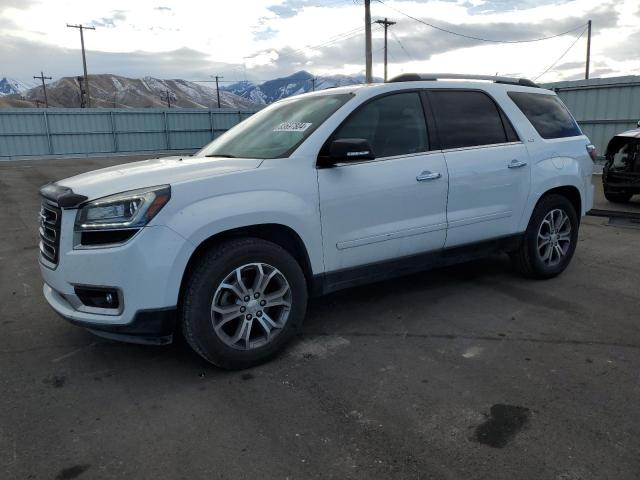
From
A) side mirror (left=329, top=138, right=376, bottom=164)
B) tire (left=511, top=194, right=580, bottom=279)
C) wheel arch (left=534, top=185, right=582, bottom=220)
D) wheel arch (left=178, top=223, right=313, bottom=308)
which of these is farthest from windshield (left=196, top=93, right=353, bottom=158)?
wheel arch (left=534, top=185, right=582, bottom=220)

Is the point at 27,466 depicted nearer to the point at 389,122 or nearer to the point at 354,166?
the point at 354,166

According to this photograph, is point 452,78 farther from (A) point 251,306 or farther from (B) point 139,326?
(B) point 139,326

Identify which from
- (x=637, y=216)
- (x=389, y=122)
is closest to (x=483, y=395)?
(x=389, y=122)

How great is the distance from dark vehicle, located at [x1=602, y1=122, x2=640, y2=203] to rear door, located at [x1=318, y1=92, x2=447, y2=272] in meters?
6.53

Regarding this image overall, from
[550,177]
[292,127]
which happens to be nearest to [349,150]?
[292,127]

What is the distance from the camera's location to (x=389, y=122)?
3994 mm

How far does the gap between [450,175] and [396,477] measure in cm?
250

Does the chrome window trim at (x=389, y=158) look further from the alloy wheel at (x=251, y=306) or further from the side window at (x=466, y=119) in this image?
the alloy wheel at (x=251, y=306)

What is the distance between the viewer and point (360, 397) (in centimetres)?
301

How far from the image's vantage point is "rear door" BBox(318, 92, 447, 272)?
3.62m

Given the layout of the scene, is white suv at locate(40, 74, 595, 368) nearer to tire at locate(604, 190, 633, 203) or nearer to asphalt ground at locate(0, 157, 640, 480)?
asphalt ground at locate(0, 157, 640, 480)

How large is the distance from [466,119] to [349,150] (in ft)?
4.95

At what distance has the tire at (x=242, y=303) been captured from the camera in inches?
123

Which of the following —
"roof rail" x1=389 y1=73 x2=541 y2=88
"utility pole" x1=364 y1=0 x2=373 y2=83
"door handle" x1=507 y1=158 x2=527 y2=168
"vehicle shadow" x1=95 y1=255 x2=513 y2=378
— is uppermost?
"utility pole" x1=364 y1=0 x2=373 y2=83
